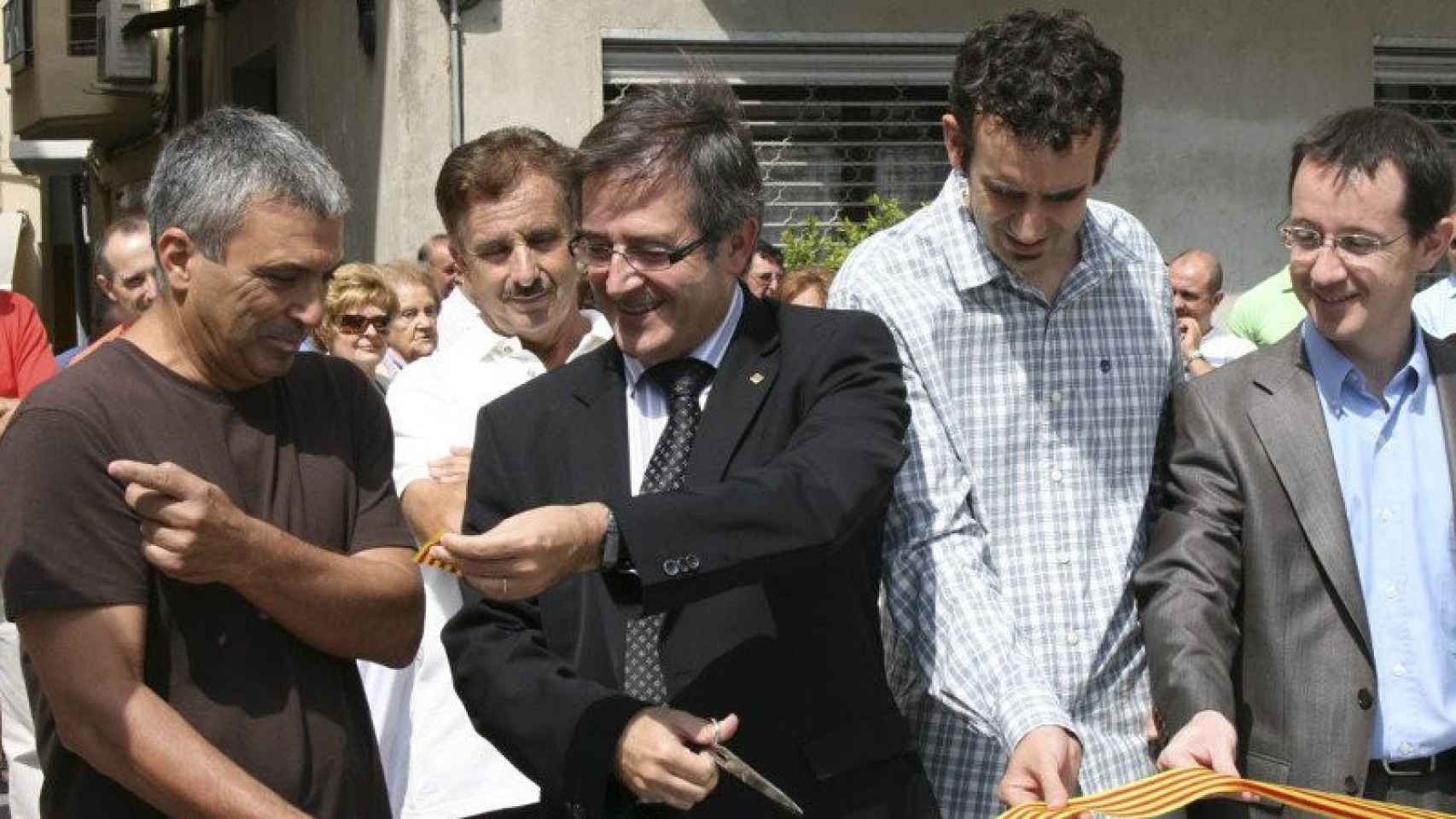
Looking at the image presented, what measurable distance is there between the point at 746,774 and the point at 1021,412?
124 cm

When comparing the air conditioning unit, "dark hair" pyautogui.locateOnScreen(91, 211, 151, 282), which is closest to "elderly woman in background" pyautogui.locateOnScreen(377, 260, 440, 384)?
"dark hair" pyautogui.locateOnScreen(91, 211, 151, 282)

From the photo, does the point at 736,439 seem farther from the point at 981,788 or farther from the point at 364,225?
the point at 364,225

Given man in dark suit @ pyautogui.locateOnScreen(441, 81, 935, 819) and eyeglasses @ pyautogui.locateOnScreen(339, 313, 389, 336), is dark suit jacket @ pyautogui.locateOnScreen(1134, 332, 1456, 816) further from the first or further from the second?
eyeglasses @ pyautogui.locateOnScreen(339, 313, 389, 336)

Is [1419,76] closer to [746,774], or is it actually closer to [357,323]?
[357,323]

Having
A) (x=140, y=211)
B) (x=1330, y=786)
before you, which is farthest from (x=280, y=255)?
(x=140, y=211)

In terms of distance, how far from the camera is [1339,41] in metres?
14.0

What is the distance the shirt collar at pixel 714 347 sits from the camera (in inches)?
151

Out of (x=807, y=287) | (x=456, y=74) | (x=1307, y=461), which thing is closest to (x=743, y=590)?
(x=1307, y=461)

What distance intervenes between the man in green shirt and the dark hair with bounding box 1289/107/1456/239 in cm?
551

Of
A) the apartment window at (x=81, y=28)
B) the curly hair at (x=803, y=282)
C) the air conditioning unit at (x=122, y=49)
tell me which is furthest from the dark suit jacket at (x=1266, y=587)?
the apartment window at (x=81, y=28)

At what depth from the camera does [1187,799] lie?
3.60 meters

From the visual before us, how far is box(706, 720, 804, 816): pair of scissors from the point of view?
334 centimetres

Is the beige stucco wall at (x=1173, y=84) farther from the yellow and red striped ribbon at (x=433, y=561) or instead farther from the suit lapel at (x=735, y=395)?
the suit lapel at (x=735, y=395)

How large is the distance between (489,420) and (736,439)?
0.50 meters
